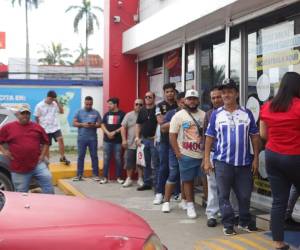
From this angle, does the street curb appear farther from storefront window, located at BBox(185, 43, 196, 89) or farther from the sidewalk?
storefront window, located at BBox(185, 43, 196, 89)

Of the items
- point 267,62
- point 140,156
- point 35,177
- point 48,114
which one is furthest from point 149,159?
point 267,62

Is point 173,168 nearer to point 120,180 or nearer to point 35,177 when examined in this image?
point 35,177

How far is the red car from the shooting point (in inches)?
108

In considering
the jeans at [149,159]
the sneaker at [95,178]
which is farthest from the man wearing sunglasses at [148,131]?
the sneaker at [95,178]

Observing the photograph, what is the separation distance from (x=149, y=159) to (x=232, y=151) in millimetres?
3752

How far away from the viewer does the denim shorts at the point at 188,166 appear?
7.13 m

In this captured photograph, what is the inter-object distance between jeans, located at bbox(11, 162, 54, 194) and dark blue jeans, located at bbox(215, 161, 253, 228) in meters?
2.51

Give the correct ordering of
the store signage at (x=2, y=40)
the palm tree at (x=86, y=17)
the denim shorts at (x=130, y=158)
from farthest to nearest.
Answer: the palm tree at (x=86, y=17)
the store signage at (x=2, y=40)
the denim shorts at (x=130, y=158)

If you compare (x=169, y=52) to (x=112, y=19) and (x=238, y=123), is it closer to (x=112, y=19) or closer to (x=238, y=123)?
(x=112, y=19)

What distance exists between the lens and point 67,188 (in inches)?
399

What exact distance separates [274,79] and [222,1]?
1.29 metres

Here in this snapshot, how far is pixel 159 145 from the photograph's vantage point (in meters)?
8.26

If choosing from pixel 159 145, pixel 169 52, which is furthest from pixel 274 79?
pixel 169 52

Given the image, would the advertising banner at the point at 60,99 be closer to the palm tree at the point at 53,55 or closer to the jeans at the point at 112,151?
the jeans at the point at 112,151
